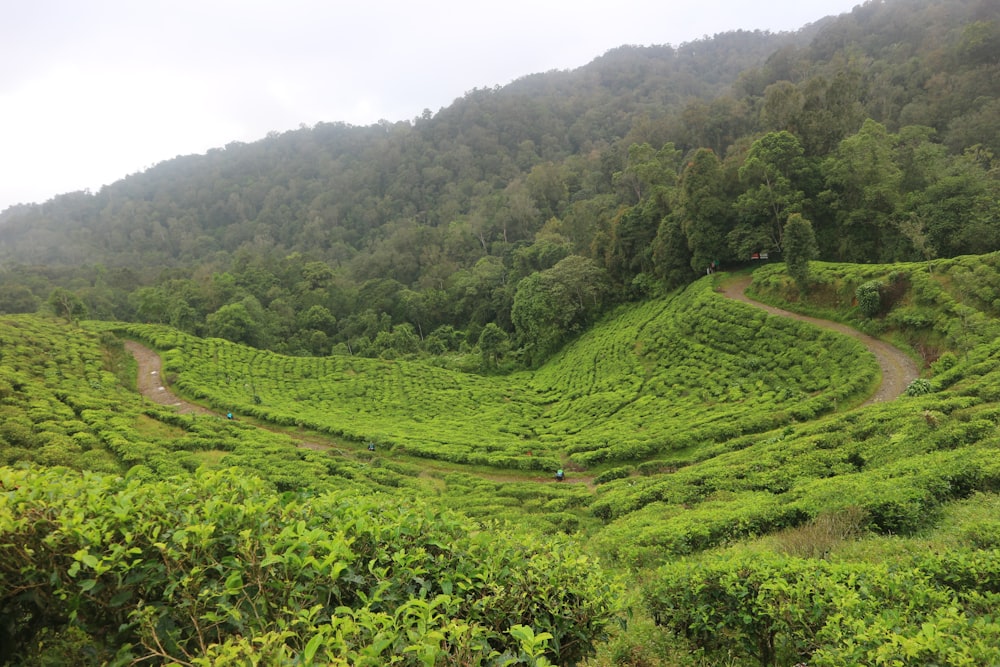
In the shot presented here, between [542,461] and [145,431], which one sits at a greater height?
[145,431]

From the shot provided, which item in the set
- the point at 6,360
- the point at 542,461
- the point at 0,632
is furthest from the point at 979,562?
the point at 6,360

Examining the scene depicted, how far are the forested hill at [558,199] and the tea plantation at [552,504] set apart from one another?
805 centimetres

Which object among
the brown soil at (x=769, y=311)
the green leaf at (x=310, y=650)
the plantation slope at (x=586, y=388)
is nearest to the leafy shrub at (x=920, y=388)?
the brown soil at (x=769, y=311)

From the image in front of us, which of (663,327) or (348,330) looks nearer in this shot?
(663,327)

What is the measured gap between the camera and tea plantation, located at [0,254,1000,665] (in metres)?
3.20

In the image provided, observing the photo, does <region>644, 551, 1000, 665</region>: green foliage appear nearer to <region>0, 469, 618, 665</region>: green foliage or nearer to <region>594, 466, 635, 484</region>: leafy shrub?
<region>0, 469, 618, 665</region>: green foliage

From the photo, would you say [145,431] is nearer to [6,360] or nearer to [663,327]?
[6,360]

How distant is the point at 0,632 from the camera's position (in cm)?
321

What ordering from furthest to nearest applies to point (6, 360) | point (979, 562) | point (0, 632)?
point (6, 360)
point (979, 562)
point (0, 632)

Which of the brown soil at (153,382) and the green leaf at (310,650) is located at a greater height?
the green leaf at (310,650)

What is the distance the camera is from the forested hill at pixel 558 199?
3231 centimetres

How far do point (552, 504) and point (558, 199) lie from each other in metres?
73.8

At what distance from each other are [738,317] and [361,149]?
13939 cm

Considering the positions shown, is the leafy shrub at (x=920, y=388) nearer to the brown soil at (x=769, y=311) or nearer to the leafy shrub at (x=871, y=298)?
the brown soil at (x=769, y=311)
